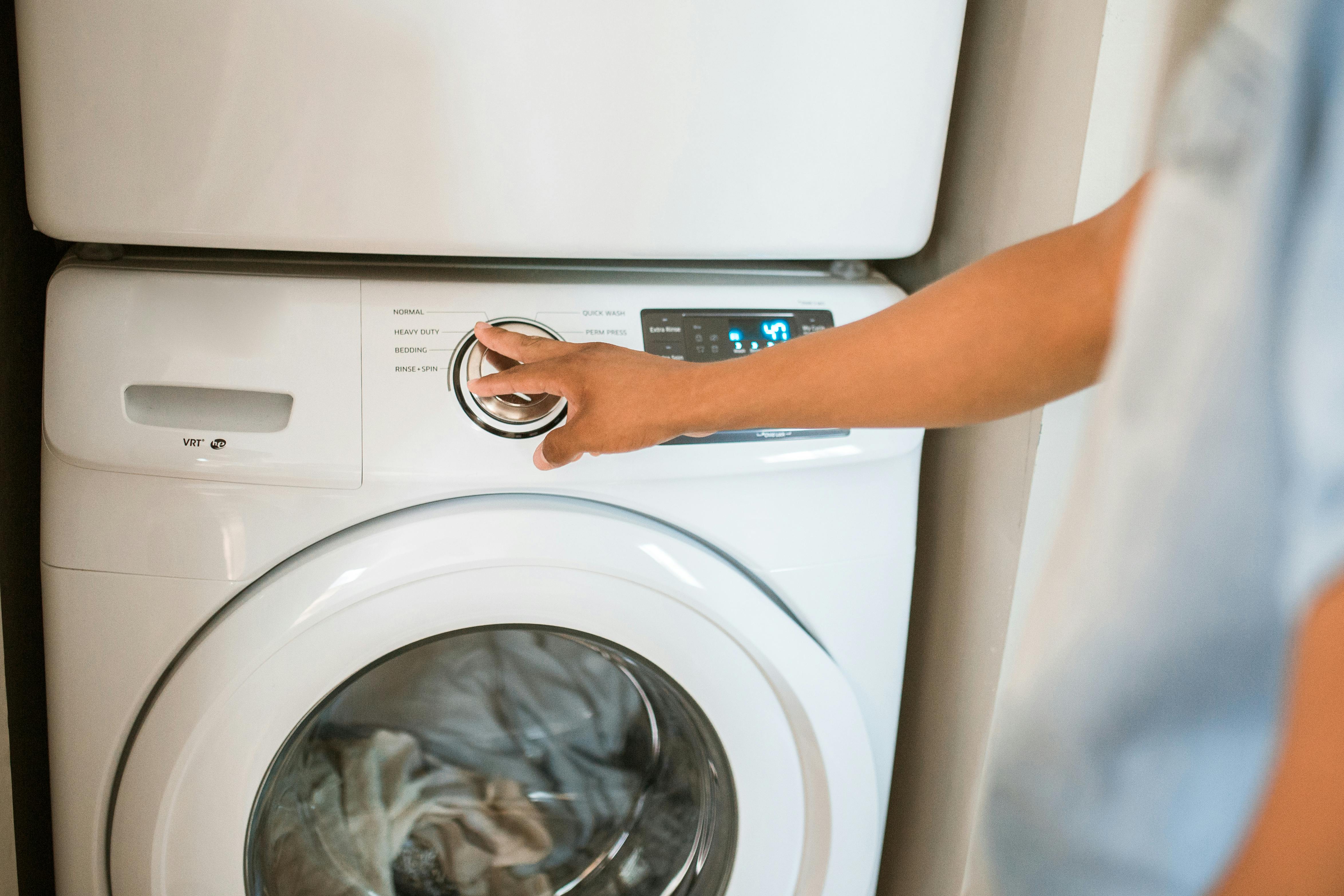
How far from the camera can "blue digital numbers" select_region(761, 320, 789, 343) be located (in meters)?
0.62

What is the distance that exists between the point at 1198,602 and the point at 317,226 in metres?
0.50

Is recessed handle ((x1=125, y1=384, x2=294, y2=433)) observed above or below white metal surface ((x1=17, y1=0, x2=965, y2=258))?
below

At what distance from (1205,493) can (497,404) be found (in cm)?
41

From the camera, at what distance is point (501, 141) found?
53cm

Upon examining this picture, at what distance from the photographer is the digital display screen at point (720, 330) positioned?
1.94 ft

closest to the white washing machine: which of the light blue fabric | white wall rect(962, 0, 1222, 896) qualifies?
white wall rect(962, 0, 1222, 896)

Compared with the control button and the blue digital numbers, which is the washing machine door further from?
the blue digital numbers

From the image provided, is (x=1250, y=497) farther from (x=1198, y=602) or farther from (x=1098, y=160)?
(x=1098, y=160)

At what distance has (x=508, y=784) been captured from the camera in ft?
2.43

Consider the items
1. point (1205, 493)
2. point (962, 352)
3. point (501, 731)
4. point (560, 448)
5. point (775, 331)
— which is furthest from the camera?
point (501, 731)

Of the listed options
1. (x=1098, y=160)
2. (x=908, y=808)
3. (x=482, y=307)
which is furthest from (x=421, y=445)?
(x=908, y=808)

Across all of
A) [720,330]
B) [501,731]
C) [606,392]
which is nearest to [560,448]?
[606,392]

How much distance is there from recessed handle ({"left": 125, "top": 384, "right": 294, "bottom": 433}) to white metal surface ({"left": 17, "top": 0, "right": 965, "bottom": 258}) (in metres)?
0.09

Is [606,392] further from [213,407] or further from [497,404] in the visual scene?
[213,407]
